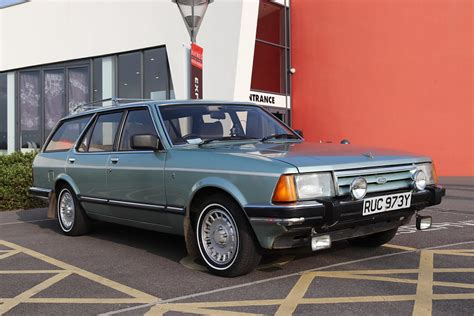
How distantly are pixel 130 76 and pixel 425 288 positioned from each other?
15.0 meters

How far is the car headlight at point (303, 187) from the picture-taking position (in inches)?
149

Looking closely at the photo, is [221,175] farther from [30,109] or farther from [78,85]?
[30,109]

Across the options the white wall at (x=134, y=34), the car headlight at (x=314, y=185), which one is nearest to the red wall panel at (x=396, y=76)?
the white wall at (x=134, y=34)

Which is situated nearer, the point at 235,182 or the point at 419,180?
the point at 235,182

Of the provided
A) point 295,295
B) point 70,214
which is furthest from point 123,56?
point 295,295

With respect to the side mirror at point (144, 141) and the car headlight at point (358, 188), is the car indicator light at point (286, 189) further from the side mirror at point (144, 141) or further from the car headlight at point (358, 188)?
the side mirror at point (144, 141)

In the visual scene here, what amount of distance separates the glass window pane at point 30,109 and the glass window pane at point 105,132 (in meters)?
15.1

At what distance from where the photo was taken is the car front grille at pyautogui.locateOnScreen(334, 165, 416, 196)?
13.1 feet

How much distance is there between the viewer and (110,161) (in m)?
5.58

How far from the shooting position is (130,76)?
1736 cm

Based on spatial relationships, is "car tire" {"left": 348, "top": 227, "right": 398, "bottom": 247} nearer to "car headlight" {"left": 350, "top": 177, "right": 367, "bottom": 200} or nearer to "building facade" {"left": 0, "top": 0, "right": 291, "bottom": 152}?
"car headlight" {"left": 350, "top": 177, "right": 367, "bottom": 200}

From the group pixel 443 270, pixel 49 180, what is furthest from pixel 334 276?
pixel 49 180

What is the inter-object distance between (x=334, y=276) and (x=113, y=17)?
14976 millimetres

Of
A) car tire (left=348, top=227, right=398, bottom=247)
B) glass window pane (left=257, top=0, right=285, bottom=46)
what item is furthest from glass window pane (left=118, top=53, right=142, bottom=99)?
car tire (left=348, top=227, right=398, bottom=247)
